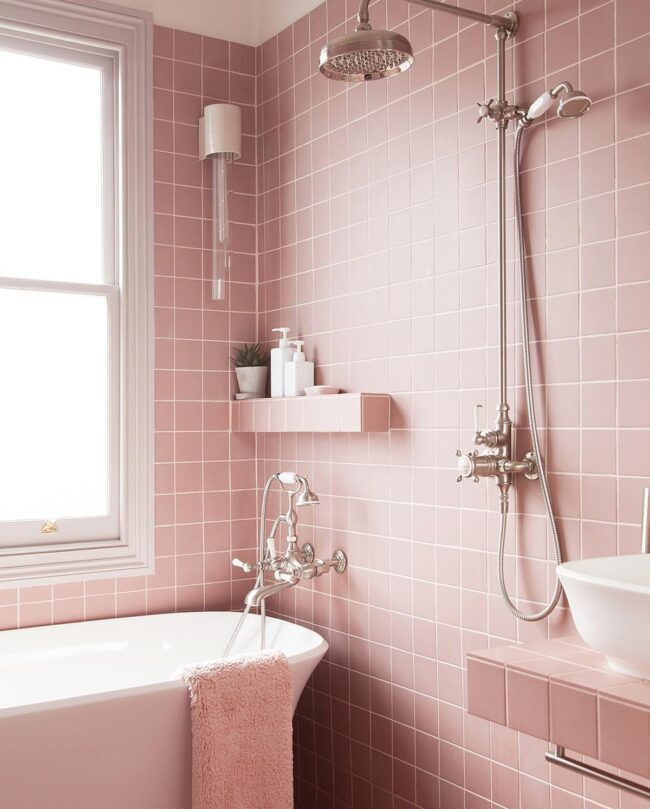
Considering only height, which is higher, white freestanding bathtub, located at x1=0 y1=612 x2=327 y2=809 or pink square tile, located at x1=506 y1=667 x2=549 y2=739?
pink square tile, located at x1=506 y1=667 x2=549 y2=739

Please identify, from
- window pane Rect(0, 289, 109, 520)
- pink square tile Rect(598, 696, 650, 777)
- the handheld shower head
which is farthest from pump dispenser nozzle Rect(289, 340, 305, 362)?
pink square tile Rect(598, 696, 650, 777)

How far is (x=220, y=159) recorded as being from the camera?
3340 mm

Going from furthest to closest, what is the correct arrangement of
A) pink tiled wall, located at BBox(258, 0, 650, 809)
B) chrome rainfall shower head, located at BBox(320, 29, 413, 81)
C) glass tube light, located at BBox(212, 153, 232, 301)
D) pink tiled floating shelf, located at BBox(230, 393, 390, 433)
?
glass tube light, located at BBox(212, 153, 232, 301)
pink tiled floating shelf, located at BBox(230, 393, 390, 433)
pink tiled wall, located at BBox(258, 0, 650, 809)
chrome rainfall shower head, located at BBox(320, 29, 413, 81)

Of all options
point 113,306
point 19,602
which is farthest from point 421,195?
point 19,602

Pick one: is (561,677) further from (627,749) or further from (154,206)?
(154,206)

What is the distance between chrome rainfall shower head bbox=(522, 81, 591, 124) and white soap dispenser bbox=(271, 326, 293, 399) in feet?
4.30

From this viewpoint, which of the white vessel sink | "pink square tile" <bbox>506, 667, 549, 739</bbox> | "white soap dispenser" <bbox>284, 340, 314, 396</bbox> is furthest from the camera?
"white soap dispenser" <bbox>284, 340, 314, 396</bbox>

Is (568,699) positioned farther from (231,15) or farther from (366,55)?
(231,15)

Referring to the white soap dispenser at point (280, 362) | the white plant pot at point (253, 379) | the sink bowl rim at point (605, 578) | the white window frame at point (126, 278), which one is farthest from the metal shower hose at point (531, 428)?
the white window frame at point (126, 278)

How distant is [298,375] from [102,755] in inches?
53.5

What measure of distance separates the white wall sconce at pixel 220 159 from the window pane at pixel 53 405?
442 mm

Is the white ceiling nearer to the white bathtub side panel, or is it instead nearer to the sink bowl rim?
the sink bowl rim

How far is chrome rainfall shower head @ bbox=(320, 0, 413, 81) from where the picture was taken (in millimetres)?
1961

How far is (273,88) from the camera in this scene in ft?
11.2
